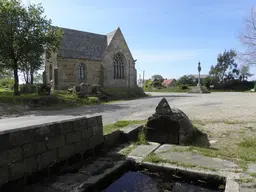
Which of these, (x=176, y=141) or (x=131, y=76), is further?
(x=131, y=76)

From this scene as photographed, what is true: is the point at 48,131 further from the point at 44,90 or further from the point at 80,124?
the point at 44,90

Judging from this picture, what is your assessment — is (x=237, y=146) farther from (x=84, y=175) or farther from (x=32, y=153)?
(x=32, y=153)

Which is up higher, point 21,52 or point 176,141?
point 21,52

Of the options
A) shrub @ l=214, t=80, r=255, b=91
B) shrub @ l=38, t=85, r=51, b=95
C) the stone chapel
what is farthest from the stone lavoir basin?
shrub @ l=214, t=80, r=255, b=91

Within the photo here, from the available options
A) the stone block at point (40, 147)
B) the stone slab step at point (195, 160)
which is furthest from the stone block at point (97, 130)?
the stone slab step at point (195, 160)

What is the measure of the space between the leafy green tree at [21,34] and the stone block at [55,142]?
17354mm

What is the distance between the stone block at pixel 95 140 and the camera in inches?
184

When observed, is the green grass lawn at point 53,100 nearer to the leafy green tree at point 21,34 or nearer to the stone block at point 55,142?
the leafy green tree at point 21,34

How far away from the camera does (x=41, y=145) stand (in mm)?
3547

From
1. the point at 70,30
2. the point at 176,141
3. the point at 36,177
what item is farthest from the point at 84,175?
the point at 70,30

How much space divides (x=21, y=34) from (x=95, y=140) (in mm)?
17931

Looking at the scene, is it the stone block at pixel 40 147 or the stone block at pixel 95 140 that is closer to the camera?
the stone block at pixel 40 147

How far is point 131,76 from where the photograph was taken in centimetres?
3653

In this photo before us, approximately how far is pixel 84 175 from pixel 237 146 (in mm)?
4332
